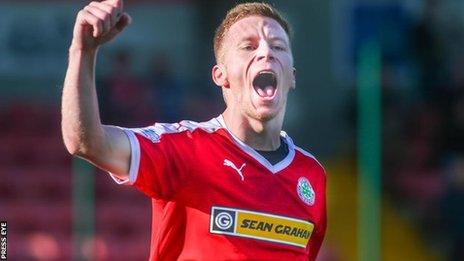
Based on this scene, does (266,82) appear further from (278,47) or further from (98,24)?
(98,24)

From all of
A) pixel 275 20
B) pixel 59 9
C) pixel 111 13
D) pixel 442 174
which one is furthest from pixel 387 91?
pixel 111 13

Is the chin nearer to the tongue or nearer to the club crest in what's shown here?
the tongue

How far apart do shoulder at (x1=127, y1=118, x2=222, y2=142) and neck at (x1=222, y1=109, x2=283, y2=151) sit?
0.05m

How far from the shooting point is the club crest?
4.18 metres

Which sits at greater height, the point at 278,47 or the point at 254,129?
the point at 278,47

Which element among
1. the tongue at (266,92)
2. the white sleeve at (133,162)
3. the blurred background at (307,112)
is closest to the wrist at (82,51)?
the white sleeve at (133,162)

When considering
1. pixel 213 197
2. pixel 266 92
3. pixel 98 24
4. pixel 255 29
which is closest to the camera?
pixel 98 24

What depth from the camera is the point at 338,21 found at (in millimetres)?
11977

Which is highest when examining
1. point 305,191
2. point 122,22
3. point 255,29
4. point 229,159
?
point 122,22

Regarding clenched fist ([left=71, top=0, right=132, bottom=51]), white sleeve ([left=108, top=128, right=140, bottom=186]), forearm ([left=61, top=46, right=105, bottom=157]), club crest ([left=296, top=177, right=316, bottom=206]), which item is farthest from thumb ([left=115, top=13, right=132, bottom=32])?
club crest ([left=296, top=177, right=316, bottom=206])

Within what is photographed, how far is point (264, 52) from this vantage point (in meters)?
4.12

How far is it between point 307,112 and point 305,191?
7.47 m

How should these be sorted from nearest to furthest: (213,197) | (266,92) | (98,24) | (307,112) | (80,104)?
(98,24) < (80,104) < (213,197) < (266,92) < (307,112)

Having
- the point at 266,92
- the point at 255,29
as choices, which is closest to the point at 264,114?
the point at 266,92
